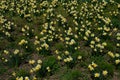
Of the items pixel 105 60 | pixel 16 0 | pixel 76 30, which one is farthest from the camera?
pixel 16 0

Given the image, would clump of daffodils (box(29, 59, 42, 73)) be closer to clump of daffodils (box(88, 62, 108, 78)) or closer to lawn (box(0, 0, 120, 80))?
lawn (box(0, 0, 120, 80))

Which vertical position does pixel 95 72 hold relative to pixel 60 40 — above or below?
above

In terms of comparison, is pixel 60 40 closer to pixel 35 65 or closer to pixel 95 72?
pixel 35 65

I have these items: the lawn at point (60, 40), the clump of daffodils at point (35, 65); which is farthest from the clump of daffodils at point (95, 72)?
the clump of daffodils at point (35, 65)

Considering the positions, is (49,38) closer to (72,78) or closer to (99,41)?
(99,41)

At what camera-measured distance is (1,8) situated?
640 inches

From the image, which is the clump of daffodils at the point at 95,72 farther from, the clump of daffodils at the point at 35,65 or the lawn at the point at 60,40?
the clump of daffodils at the point at 35,65

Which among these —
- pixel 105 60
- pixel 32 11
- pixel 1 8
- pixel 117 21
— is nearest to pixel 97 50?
pixel 105 60

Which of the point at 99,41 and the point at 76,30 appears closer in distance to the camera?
the point at 99,41

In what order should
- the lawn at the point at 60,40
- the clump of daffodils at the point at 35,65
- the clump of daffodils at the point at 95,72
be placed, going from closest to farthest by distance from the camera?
the clump of daffodils at the point at 95,72 → the clump of daffodils at the point at 35,65 → the lawn at the point at 60,40

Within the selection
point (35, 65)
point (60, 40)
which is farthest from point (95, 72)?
point (60, 40)

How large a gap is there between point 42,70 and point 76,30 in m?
3.47

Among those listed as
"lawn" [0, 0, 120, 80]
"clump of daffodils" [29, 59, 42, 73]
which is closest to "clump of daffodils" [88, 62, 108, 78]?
"lawn" [0, 0, 120, 80]

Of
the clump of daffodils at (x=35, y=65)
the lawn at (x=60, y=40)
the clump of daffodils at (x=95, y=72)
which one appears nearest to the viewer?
the clump of daffodils at (x=95, y=72)
